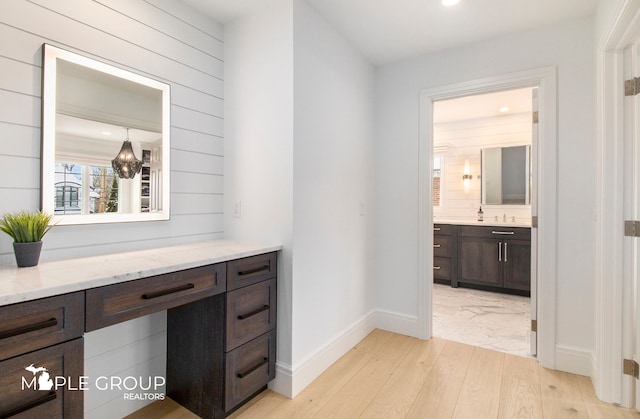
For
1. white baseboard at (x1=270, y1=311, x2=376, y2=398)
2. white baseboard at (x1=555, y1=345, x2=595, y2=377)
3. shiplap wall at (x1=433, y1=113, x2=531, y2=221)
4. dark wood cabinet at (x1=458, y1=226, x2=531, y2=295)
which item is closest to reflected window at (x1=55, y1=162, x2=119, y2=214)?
white baseboard at (x1=270, y1=311, x2=376, y2=398)

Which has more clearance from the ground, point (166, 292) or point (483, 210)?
point (483, 210)

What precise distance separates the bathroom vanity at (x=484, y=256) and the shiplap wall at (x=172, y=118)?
3396mm

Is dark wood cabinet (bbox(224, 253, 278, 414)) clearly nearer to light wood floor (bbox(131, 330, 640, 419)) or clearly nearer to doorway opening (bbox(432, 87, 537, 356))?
light wood floor (bbox(131, 330, 640, 419))

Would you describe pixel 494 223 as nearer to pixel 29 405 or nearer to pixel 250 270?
pixel 250 270

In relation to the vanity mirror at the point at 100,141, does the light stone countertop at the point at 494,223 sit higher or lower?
lower

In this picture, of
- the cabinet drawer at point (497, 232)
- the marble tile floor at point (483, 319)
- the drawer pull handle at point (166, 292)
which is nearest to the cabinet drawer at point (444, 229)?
the cabinet drawer at point (497, 232)

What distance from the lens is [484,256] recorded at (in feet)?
13.9

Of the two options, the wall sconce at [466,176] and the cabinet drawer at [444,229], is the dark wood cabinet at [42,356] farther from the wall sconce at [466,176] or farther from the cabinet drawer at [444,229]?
the wall sconce at [466,176]

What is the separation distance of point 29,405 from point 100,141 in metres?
1.27

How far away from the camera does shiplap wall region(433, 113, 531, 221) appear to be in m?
4.59

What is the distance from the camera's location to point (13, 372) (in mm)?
1006

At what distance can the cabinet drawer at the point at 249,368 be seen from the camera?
1.71 meters

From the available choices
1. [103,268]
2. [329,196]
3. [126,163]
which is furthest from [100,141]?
[329,196]

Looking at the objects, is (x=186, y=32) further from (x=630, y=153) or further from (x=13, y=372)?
(x=630, y=153)
